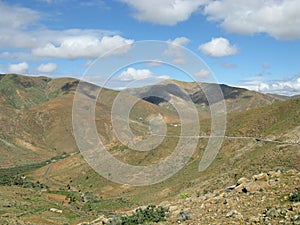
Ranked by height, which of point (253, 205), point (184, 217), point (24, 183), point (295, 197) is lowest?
point (24, 183)

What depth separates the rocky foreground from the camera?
1389cm

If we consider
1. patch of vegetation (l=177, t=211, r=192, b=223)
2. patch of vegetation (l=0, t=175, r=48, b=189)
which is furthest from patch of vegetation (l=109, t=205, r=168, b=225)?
patch of vegetation (l=0, t=175, r=48, b=189)

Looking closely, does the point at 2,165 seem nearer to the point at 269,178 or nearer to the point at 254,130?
the point at 254,130

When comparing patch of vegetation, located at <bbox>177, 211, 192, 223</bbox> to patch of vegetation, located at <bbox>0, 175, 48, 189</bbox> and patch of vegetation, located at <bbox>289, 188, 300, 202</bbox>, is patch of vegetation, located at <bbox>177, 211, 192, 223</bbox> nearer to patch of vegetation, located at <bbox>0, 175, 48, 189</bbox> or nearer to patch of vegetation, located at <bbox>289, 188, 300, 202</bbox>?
patch of vegetation, located at <bbox>289, 188, 300, 202</bbox>

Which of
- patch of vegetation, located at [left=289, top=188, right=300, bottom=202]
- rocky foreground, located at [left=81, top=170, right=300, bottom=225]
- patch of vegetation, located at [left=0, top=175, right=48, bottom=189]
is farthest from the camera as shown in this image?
patch of vegetation, located at [left=0, top=175, right=48, bottom=189]

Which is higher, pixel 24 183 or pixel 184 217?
pixel 184 217

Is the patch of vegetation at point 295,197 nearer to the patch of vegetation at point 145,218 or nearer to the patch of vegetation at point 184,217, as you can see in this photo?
the patch of vegetation at point 184,217

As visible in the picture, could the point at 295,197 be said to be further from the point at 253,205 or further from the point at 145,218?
the point at 145,218

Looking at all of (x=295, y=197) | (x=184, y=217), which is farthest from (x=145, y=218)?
(x=295, y=197)

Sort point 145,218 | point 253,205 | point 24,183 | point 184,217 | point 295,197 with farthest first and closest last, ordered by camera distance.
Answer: point 24,183
point 145,218
point 184,217
point 253,205
point 295,197

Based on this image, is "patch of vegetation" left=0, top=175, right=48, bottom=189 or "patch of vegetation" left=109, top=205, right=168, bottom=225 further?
"patch of vegetation" left=0, top=175, right=48, bottom=189

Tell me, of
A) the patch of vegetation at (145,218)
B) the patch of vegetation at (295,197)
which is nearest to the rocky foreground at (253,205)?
the patch of vegetation at (295,197)

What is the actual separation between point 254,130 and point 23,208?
50980 mm

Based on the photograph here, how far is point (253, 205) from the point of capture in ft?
52.6
